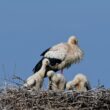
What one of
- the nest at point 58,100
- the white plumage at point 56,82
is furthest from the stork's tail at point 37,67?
the nest at point 58,100

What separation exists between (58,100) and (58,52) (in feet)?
17.0

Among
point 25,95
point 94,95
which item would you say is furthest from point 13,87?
point 94,95

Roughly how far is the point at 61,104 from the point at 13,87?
2.55ft

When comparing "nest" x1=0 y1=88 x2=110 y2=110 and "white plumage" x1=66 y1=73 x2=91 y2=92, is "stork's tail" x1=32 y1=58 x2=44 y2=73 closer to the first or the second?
"white plumage" x1=66 y1=73 x2=91 y2=92

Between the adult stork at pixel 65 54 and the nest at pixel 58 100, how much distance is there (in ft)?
15.7

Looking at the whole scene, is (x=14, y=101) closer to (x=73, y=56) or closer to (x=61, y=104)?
(x=61, y=104)

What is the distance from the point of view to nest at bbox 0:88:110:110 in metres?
12.8

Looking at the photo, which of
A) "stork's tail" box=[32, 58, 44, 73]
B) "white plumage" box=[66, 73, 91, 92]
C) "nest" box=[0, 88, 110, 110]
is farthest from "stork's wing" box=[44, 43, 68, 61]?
"nest" box=[0, 88, 110, 110]

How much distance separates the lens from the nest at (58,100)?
1283 centimetres

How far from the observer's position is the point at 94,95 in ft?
42.4

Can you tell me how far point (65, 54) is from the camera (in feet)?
59.3

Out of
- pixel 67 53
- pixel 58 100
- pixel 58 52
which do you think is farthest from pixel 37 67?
pixel 58 100

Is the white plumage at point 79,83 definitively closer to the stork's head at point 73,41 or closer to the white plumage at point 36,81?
the white plumage at point 36,81

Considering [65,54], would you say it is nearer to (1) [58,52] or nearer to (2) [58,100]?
(1) [58,52]
